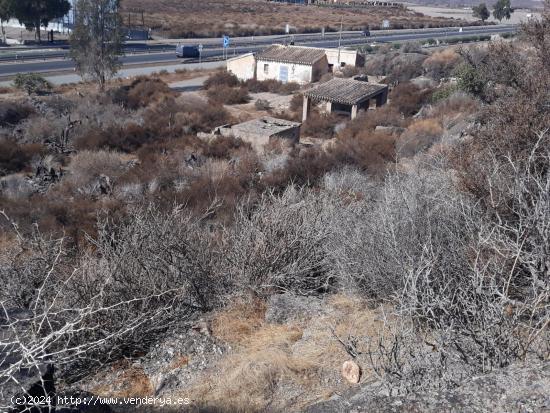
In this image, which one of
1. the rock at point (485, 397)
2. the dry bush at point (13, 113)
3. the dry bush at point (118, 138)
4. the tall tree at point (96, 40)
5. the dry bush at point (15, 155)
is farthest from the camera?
the tall tree at point (96, 40)

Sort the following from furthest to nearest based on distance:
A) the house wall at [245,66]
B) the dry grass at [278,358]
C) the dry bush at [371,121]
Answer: the house wall at [245,66] → the dry bush at [371,121] → the dry grass at [278,358]

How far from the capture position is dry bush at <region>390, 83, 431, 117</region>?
31106 mm

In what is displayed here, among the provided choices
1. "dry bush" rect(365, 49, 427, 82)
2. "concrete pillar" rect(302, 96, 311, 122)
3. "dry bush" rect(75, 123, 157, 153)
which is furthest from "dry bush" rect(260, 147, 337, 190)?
"dry bush" rect(365, 49, 427, 82)

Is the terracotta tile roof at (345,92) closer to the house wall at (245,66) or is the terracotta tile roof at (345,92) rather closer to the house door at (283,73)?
the house door at (283,73)

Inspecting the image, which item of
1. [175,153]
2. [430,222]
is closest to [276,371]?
[430,222]

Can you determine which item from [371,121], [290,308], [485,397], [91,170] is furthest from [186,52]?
[485,397]

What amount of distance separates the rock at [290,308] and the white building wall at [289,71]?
3476cm

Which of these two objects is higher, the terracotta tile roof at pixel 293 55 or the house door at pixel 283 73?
the terracotta tile roof at pixel 293 55

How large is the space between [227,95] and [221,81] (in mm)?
3775

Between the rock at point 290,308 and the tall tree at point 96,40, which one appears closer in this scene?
the rock at point 290,308

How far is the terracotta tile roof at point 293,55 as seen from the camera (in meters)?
41.3

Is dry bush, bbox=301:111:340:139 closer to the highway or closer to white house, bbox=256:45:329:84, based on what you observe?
white house, bbox=256:45:329:84

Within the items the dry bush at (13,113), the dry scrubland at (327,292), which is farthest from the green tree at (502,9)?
the dry scrubland at (327,292)

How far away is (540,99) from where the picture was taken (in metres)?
10.1
